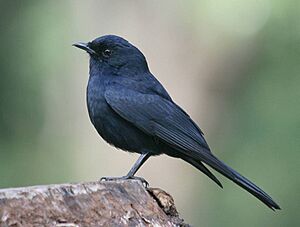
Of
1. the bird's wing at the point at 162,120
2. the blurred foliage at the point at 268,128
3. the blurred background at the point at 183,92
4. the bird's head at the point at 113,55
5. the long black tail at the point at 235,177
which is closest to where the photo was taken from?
the long black tail at the point at 235,177

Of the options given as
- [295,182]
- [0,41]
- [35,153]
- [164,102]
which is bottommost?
[35,153]

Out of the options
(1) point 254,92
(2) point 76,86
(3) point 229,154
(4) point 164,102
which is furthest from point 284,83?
(4) point 164,102

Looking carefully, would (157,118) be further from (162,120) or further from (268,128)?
(268,128)

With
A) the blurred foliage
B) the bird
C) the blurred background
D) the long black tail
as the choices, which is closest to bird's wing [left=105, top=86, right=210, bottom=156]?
the bird

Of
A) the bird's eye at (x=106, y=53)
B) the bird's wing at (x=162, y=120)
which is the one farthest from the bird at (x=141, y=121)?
the bird's eye at (x=106, y=53)

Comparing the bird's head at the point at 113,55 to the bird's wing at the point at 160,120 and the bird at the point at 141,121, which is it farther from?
the bird's wing at the point at 160,120

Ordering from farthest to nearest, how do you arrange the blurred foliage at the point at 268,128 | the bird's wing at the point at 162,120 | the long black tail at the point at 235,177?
the blurred foliage at the point at 268,128 < the bird's wing at the point at 162,120 < the long black tail at the point at 235,177

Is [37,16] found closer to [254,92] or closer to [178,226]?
[254,92]
